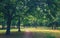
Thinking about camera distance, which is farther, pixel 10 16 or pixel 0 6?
pixel 10 16

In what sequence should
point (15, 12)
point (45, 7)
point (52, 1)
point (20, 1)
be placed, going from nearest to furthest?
point (52, 1) → point (45, 7) → point (20, 1) → point (15, 12)

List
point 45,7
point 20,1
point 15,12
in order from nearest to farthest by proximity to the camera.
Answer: point 45,7 < point 20,1 < point 15,12

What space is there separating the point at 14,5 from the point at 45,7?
4745 millimetres

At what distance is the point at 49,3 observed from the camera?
93.1 ft

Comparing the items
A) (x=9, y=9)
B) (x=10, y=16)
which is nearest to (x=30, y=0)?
(x=9, y=9)

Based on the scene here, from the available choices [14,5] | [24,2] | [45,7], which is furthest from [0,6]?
[45,7]

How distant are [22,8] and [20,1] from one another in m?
2.10

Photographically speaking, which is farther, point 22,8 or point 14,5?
point 22,8

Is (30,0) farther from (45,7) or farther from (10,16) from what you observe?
(10,16)

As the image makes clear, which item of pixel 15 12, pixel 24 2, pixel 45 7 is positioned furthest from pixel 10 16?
pixel 45 7

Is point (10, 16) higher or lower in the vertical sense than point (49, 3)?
lower

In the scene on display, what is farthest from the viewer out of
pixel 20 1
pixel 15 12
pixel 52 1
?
pixel 15 12

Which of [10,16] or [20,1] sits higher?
[20,1]

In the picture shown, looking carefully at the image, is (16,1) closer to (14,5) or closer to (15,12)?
(14,5)
